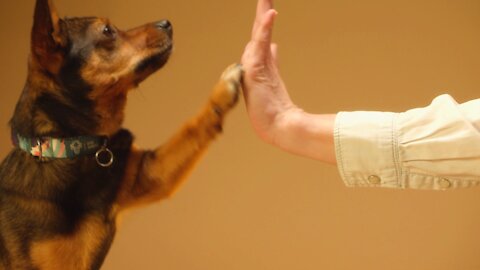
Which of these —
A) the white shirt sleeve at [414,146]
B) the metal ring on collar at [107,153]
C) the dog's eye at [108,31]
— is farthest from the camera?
the dog's eye at [108,31]

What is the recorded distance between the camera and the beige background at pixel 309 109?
7.48 ft

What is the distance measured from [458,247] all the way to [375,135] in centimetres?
164

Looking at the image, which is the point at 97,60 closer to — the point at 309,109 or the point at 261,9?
the point at 261,9

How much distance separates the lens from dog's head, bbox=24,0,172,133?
1145mm

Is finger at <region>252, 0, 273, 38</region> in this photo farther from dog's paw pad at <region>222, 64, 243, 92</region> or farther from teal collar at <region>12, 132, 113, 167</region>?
teal collar at <region>12, 132, 113, 167</region>

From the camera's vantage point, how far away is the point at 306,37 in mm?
2336

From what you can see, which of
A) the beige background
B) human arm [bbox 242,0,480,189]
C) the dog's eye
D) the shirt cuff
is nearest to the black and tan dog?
the dog's eye

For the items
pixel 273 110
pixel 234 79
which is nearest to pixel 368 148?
pixel 273 110

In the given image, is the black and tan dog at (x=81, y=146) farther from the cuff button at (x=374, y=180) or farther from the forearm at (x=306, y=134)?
the cuff button at (x=374, y=180)

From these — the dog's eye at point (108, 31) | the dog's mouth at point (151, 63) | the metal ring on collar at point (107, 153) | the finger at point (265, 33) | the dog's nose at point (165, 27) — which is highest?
the finger at point (265, 33)

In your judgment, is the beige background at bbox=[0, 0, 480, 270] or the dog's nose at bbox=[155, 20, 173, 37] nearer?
the dog's nose at bbox=[155, 20, 173, 37]

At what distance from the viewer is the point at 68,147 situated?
3.55ft

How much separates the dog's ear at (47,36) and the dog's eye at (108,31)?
0.33 feet

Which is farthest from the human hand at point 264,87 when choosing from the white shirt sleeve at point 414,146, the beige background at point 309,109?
the beige background at point 309,109
